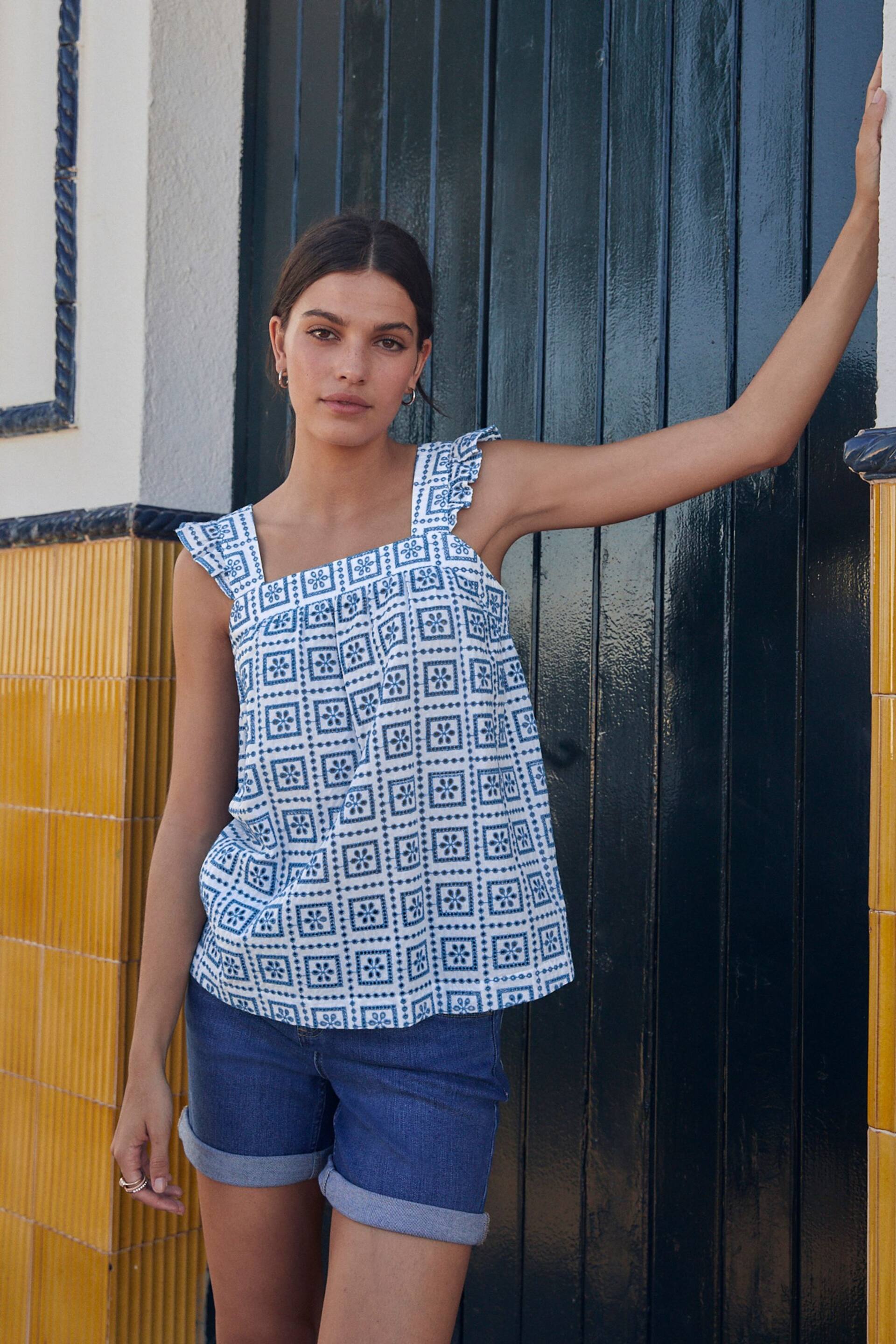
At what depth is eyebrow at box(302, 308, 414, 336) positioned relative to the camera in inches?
58.1

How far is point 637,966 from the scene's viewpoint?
1.85 metres

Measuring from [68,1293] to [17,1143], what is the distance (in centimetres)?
31

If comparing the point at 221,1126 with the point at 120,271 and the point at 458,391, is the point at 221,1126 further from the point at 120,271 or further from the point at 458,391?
the point at 120,271

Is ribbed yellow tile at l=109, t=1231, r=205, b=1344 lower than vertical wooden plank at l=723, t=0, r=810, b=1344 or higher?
lower

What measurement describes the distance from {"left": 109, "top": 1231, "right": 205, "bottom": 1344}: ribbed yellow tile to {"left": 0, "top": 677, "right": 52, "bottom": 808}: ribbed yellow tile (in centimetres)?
89

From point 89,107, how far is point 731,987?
208 centimetres

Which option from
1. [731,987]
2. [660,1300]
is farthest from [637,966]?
[660,1300]

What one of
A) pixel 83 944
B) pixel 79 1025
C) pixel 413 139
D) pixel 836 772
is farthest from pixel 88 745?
pixel 836 772

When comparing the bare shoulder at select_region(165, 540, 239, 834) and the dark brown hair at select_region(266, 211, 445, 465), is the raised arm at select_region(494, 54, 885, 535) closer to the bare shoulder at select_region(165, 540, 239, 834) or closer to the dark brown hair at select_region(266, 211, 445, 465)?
the dark brown hair at select_region(266, 211, 445, 465)

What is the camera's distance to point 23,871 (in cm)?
245

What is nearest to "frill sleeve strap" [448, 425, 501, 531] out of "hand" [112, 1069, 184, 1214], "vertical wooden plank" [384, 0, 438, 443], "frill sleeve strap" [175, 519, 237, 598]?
"frill sleeve strap" [175, 519, 237, 598]

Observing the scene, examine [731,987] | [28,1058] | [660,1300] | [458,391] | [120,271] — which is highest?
[120,271]

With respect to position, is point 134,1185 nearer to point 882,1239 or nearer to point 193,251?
point 882,1239

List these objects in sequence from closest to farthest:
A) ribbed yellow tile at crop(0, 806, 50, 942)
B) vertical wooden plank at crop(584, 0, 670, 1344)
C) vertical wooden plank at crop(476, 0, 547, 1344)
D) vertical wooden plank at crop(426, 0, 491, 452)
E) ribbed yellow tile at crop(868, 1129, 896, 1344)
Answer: ribbed yellow tile at crop(868, 1129, 896, 1344) < vertical wooden plank at crop(584, 0, 670, 1344) < vertical wooden plank at crop(476, 0, 547, 1344) < vertical wooden plank at crop(426, 0, 491, 452) < ribbed yellow tile at crop(0, 806, 50, 942)
